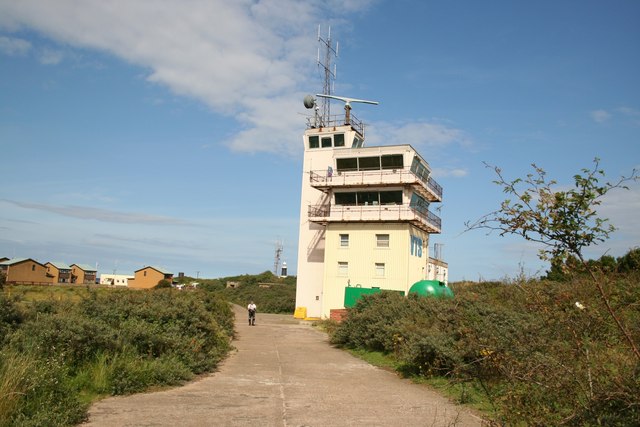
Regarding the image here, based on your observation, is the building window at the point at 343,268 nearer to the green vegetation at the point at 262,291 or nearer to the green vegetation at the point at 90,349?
the green vegetation at the point at 262,291

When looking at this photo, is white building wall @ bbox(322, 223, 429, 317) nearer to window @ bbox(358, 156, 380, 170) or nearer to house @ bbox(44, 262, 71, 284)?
window @ bbox(358, 156, 380, 170)

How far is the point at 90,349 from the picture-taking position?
9.88 metres

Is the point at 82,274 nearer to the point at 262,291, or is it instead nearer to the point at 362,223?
the point at 262,291

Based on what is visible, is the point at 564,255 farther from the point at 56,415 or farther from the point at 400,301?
the point at 400,301

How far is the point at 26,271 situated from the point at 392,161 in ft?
211

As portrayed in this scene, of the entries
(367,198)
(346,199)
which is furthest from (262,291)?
(367,198)

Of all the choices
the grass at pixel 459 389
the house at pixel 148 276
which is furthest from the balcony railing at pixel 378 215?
the house at pixel 148 276

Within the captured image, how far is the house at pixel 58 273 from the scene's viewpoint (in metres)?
82.3

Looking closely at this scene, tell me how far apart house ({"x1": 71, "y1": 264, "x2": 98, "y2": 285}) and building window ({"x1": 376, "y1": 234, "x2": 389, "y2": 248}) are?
74774mm

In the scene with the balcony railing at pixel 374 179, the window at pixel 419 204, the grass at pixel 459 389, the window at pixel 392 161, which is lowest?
the grass at pixel 459 389

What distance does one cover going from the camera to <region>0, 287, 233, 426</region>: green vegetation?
7188 mm

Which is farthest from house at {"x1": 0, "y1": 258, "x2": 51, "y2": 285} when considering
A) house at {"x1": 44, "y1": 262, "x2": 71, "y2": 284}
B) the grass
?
the grass

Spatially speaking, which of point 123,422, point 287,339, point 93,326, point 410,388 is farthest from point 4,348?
point 287,339

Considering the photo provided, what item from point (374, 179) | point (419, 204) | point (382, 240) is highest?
point (374, 179)
